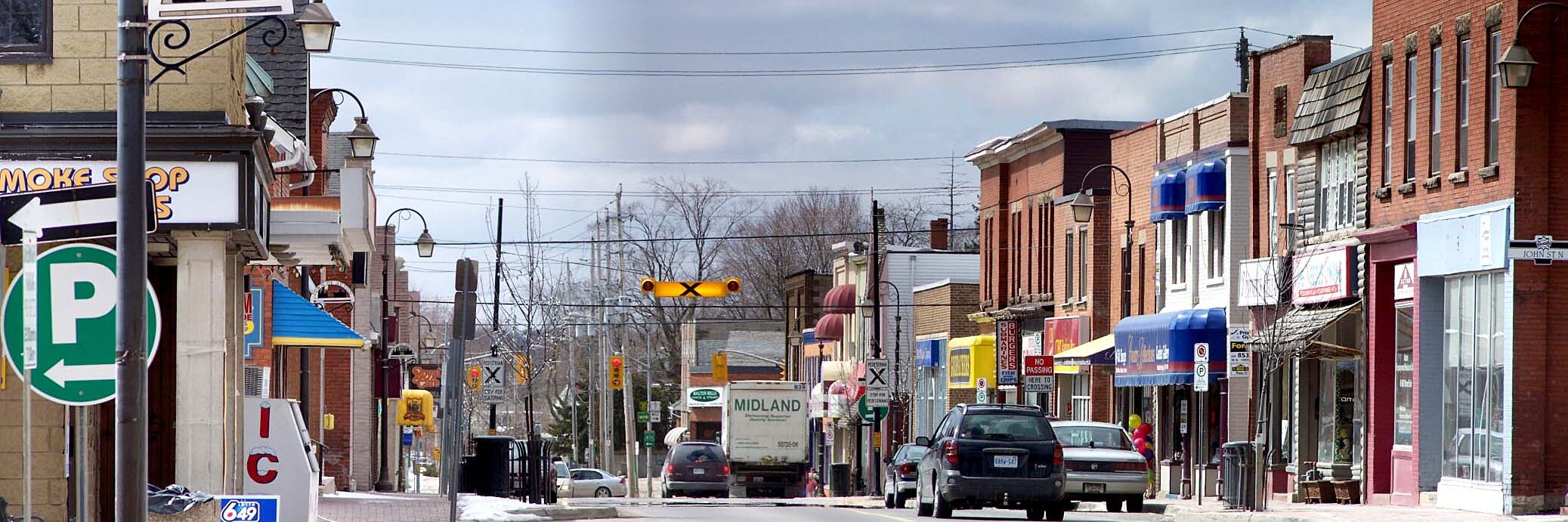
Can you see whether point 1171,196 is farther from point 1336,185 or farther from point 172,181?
point 172,181

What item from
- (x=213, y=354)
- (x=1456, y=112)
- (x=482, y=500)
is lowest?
(x=482, y=500)

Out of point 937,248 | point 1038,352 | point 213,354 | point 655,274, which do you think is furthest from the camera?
point 655,274

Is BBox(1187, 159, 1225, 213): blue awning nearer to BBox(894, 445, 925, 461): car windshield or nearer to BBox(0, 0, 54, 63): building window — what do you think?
BBox(894, 445, 925, 461): car windshield

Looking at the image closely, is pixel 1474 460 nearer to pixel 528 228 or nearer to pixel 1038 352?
pixel 1038 352

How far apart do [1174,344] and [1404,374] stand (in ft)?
27.4

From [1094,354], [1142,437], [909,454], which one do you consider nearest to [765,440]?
[1094,354]

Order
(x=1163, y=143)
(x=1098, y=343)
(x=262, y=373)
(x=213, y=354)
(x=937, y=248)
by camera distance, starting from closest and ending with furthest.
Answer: (x=213, y=354) < (x=262, y=373) < (x=1163, y=143) < (x=1098, y=343) < (x=937, y=248)

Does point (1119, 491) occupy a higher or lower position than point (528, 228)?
lower

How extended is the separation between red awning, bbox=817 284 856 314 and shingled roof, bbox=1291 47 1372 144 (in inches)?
1450

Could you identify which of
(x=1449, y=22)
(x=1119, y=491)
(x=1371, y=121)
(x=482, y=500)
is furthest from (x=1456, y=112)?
(x=482, y=500)

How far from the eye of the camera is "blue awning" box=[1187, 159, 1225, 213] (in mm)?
38531

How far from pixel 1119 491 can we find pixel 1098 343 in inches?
663

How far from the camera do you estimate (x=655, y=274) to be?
89.1 m

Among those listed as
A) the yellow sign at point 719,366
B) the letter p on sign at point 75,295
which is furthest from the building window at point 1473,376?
the yellow sign at point 719,366
